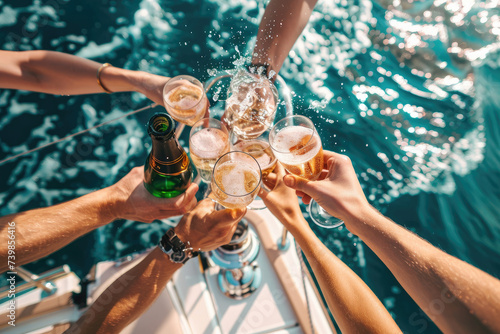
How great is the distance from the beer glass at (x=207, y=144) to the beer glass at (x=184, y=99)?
10 centimetres

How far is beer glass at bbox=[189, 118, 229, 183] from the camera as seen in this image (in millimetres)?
1426

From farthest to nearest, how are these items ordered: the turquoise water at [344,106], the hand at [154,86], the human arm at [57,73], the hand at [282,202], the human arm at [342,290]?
the turquoise water at [344,106], the human arm at [57,73], the hand at [154,86], the hand at [282,202], the human arm at [342,290]

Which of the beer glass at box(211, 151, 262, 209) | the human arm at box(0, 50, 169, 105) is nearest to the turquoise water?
the human arm at box(0, 50, 169, 105)

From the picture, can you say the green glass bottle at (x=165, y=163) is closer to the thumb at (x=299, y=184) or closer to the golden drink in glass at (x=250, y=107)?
the golden drink in glass at (x=250, y=107)

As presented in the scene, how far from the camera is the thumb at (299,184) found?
1.37m

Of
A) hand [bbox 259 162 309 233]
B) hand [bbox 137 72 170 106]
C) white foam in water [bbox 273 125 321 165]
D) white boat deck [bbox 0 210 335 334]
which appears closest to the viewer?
white foam in water [bbox 273 125 321 165]

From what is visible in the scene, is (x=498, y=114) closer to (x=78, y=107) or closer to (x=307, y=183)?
(x=307, y=183)

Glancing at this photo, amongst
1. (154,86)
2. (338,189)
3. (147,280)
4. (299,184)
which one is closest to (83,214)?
(147,280)

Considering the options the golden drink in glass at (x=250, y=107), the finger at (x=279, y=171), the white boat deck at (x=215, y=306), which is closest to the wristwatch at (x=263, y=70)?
the golden drink in glass at (x=250, y=107)

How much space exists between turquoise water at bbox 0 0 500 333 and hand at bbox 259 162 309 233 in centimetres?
141

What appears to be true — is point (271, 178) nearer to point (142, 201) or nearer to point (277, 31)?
point (142, 201)

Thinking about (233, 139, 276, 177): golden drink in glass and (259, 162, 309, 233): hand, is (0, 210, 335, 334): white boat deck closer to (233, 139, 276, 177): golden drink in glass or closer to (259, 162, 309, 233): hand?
(259, 162, 309, 233): hand

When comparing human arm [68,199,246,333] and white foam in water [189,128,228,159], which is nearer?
human arm [68,199,246,333]

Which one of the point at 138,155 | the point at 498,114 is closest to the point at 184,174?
the point at 138,155
